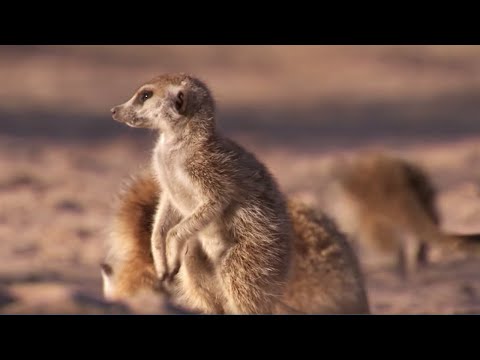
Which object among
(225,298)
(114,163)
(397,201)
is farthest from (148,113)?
(114,163)

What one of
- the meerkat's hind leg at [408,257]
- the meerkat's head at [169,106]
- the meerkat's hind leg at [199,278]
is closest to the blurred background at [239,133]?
the meerkat's hind leg at [408,257]

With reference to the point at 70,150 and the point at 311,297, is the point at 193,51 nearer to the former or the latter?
the point at 70,150

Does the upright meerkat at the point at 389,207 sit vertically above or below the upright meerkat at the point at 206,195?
above

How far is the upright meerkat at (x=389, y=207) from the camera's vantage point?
6883mm

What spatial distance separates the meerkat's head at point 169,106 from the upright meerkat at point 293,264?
578 millimetres

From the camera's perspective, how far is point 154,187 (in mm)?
4812

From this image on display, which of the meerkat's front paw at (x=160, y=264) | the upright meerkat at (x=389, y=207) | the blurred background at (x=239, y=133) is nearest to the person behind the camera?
the meerkat's front paw at (x=160, y=264)

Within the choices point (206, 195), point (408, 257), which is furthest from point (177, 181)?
point (408, 257)

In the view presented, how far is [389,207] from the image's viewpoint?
6996 mm

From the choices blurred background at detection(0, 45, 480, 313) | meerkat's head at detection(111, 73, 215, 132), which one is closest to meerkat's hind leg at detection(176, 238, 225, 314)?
blurred background at detection(0, 45, 480, 313)

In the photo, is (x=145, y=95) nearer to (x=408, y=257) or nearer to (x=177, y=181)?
(x=177, y=181)

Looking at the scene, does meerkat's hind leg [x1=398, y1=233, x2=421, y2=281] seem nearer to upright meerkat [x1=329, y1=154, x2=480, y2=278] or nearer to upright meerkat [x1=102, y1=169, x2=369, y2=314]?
upright meerkat [x1=329, y1=154, x2=480, y2=278]

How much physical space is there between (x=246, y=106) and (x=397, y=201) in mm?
6418

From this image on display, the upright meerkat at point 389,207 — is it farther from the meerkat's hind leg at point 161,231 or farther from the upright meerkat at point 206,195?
the meerkat's hind leg at point 161,231
